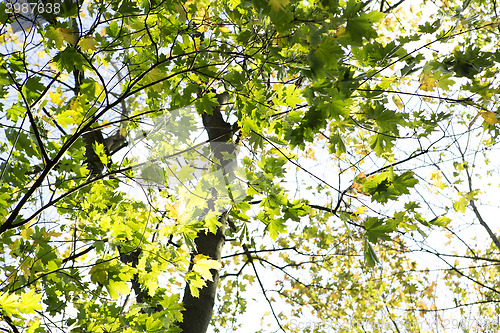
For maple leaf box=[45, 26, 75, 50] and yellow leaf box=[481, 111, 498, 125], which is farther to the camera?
yellow leaf box=[481, 111, 498, 125]

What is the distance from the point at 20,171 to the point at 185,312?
65.6 inches

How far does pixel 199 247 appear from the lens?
3.02 meters

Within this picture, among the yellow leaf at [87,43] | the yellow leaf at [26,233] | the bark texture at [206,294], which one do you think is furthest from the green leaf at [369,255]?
the yellow leaf at [26,233]

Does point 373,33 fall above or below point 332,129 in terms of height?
below

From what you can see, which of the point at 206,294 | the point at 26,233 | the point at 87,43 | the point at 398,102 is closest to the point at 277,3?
the point at 87,43

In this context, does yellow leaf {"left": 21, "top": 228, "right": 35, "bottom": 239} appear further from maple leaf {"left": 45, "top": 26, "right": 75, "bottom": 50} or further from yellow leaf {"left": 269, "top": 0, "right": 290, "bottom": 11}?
yellow leaf {"left": 269, "top": 0, "right": 290, "bottom": 11}

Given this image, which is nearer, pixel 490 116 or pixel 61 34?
pixel 61 34

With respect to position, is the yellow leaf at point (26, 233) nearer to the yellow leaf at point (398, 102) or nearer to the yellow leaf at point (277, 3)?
the yellow leaf at point (277, 3)

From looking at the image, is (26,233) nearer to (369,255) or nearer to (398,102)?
(369,255)

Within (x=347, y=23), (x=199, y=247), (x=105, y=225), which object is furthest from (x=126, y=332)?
(x=347, y=23)

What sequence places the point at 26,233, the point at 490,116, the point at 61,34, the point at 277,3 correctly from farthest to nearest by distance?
the point at 26,233, the point at 490,116, the point at 61,34, the point at 277,3

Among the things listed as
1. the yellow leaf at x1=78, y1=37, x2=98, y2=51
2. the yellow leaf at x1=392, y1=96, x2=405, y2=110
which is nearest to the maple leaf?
the yellow leaf at x1=78, y1=37, x2=98, y2=51

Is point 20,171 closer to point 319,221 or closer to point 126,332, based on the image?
point 126,332

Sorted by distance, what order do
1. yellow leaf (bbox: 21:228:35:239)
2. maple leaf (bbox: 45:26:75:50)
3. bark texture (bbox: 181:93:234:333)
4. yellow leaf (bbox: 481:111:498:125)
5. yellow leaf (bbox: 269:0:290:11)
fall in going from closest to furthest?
1. yellow leaf (bbox: 269:0:290:11)
2. maple leaf (bbox: 45:26:75:50)
3. yellow leaf (bbox: 481:111:498:125)
4. yellow leaf (bbox: 21:228:35:239)
5. bark texture (bbox: 181:93:234:333)
